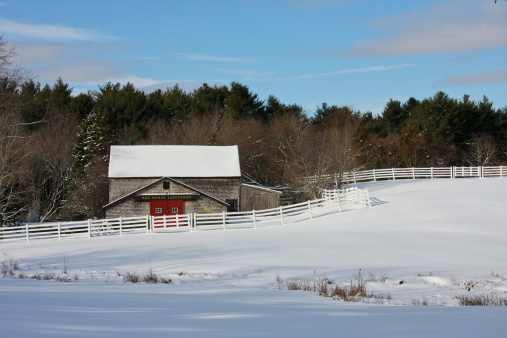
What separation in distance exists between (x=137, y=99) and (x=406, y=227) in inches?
1864

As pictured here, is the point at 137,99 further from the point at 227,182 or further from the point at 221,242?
the point at 221,242

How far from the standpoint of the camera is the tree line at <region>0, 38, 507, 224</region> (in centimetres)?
4503

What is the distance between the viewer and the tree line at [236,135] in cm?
4503

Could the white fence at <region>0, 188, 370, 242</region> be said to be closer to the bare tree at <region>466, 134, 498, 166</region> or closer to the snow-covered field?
the snow-covered field

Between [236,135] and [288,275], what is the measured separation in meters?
40.4

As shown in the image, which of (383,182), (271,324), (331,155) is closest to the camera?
(271,324)

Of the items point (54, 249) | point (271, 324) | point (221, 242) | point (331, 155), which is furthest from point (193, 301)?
point (331, 155)

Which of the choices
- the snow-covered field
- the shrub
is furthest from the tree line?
the shrub

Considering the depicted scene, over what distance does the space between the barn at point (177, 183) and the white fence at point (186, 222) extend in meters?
3.68

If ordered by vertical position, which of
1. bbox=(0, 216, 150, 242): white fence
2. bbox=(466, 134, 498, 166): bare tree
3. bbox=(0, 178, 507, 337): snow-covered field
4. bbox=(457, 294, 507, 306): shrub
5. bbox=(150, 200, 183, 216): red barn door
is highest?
bbox=(466, 134, 498, 166): bare tree

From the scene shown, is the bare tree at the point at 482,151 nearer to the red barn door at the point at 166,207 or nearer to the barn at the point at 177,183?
the barn at the point at 177,183

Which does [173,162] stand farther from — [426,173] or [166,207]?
[426,173]

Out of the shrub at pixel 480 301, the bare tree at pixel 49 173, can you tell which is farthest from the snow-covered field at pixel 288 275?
the bare tree at pixel 49 173

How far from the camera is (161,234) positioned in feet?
90.6
